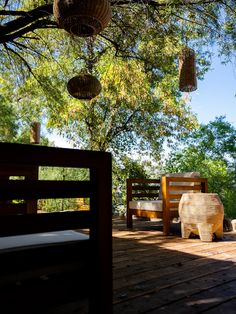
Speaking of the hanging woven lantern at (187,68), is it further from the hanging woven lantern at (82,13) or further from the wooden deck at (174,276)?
the wooden deck at (174,276)

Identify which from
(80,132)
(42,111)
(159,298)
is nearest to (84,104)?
(80,132)

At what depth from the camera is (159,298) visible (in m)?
1.74

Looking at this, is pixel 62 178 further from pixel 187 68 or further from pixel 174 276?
pixel 174 276

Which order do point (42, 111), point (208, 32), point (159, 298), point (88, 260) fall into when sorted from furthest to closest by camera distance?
point (42, 111) < point (208, 32) < point (159, 298) < point (88, 260)

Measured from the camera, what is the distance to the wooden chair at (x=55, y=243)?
1.11 m

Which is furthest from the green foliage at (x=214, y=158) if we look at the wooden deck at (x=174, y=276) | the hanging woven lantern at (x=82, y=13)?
the hanging woven lantern at (x=82, y=13)

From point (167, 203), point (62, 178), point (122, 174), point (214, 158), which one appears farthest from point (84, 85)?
point (214, 158)

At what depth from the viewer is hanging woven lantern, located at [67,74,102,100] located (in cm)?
353

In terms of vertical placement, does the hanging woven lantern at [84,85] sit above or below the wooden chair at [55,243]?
above

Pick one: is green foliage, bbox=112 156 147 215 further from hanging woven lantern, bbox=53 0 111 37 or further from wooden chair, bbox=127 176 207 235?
hanging woven lantern, bbox=53 0 111 37

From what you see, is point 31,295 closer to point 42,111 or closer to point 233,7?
point 233,7

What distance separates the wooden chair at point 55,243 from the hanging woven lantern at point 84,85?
2322 mm

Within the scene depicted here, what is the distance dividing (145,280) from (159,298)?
35 centimetres

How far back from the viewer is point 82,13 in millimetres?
2105
